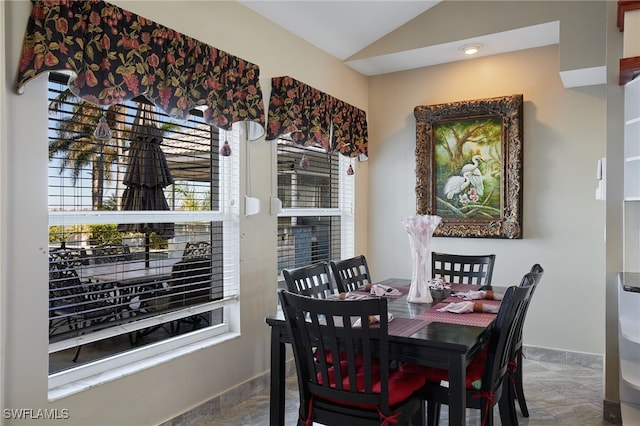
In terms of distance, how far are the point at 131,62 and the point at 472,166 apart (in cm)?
293

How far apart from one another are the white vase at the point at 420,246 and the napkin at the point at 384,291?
5.9 inches

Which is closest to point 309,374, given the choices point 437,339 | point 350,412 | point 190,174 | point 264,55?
point 350,412

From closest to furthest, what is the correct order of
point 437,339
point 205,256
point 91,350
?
1. point 437,339
2. point 91,350
3. point 205,256

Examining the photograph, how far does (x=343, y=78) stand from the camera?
13.9 ft

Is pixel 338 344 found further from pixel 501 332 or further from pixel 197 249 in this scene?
pixel 197 249

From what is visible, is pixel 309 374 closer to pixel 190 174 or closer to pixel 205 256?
pixel 205 256

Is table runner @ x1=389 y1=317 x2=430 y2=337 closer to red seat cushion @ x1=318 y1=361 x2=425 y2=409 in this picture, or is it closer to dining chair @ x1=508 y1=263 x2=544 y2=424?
red seat cushion @ x1=318 y1=361 x2=425 y2=409

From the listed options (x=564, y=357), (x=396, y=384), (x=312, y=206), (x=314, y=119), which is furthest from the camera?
(x=312, y=206)

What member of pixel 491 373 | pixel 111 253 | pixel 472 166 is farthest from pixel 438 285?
pixel 111 253

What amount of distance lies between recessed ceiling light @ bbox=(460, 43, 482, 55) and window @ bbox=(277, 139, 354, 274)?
1.42 m

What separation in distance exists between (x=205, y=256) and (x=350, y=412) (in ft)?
4.86

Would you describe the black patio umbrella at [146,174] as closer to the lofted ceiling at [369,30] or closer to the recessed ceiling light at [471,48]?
the lofted ceiling at [369,30]

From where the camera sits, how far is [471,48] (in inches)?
152

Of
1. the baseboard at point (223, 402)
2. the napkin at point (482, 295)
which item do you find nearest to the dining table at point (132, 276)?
the baseboard at point (223, 402)
